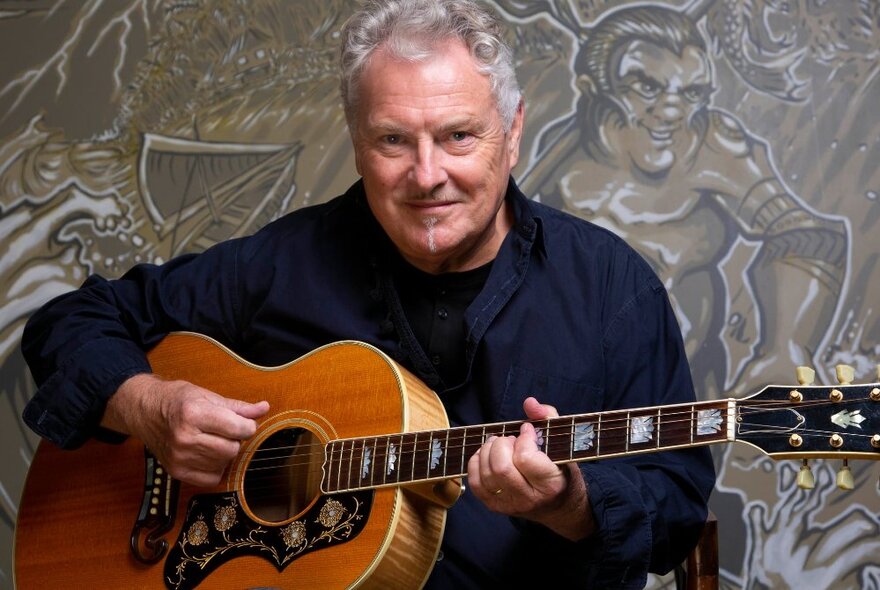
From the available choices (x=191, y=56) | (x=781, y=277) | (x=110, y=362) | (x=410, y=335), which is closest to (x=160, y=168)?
(x=191, y=56)

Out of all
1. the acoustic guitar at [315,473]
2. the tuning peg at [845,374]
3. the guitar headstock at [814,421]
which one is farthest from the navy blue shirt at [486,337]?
the tuning peg at [845,374]

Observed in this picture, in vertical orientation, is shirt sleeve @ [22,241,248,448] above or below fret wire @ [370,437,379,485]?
below

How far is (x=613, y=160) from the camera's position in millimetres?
2756

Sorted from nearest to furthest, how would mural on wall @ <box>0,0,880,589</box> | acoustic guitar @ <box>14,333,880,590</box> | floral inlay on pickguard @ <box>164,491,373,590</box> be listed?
acoustic guitar @ <box>14,333,880,590</box>
floral inlay on pickguard @ <box>164,491,373,590</box>
mural on wall @ <box>0,0,880,589</box>

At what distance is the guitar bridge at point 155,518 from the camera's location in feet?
6.21

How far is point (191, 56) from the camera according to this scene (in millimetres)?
3068

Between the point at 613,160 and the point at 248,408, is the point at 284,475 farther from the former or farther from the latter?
the point at 613,160

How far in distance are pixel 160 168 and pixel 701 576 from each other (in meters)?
1.86

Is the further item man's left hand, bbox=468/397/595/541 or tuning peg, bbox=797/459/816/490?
man's left hand, bbox=468/397/595/541

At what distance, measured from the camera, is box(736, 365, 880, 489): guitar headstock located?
133 centimetres

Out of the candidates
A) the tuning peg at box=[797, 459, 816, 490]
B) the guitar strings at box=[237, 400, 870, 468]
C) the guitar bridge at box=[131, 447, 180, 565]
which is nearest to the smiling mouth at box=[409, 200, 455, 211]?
the guitar strings at box=[237, 400, 870, 468]

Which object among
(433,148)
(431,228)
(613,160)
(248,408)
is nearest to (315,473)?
(248,408)

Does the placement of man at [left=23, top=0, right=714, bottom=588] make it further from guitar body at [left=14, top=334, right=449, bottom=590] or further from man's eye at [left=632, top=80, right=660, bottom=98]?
man's eye at [left=632, top=80, right=660, bottom=98]

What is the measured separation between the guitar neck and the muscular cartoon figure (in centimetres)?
123
